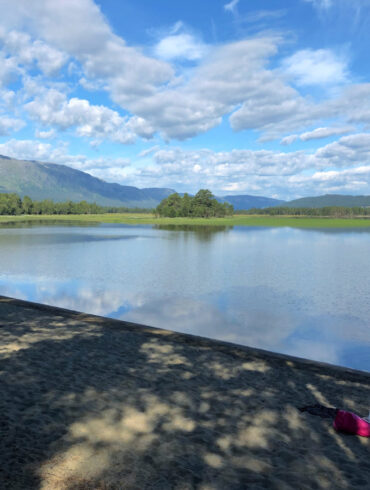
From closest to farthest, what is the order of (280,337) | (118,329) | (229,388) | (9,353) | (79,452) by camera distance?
1. (79,452)
2. (229,388)
3. (9,353)
4. (118,329)
5. (280,337)

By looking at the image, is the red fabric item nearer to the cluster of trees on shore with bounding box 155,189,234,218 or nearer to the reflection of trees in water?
the reflection of trees in water

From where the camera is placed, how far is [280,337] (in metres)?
13.6

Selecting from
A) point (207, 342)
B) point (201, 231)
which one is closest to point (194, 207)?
point (201, 231)

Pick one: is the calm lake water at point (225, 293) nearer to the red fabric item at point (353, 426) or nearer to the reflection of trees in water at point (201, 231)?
the red fabric item at point (353, 426)

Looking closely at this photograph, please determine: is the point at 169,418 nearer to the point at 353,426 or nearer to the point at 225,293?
the point at 353,426

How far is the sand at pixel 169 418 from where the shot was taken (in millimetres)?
5152

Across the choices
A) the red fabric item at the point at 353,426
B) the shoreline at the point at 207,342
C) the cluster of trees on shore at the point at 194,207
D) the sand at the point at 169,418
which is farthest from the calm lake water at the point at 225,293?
the cluster of trees on shore at the point at 194,207

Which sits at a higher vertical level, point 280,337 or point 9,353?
point 9,353

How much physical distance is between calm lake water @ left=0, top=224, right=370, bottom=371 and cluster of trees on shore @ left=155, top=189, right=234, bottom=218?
138 meters

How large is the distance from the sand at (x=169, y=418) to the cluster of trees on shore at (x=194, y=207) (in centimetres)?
16298

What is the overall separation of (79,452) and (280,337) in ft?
31.2

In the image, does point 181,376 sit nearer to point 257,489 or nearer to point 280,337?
point 257,489

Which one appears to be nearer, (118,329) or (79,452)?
(79,452)

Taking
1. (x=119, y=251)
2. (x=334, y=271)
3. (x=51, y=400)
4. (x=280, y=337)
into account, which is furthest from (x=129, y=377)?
(x=119, y=251)
